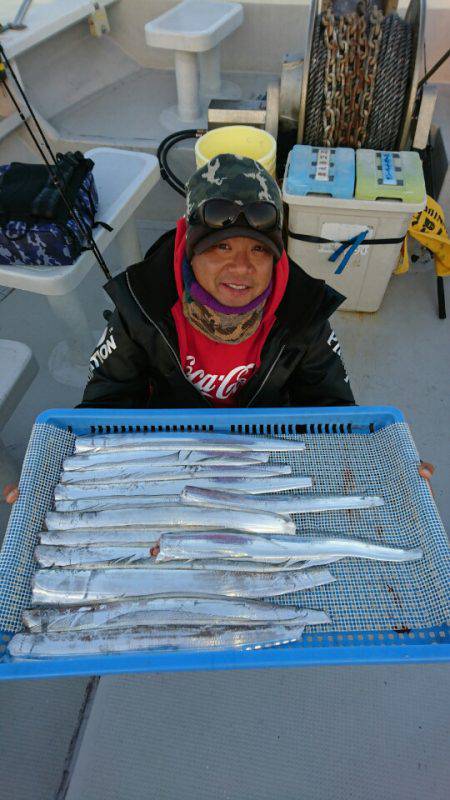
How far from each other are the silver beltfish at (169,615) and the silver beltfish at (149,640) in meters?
0.02

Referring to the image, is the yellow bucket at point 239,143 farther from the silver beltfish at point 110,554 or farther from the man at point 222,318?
the silver beltfish at point 110,554

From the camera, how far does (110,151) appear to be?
333cm

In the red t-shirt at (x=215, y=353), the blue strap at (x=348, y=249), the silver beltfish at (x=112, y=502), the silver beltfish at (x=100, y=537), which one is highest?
the silver beltfish at (x=100, y=537)

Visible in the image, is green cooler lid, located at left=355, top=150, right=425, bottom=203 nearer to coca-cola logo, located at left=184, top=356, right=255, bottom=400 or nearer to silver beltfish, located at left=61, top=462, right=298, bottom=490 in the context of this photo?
coca-cola logo, located at left=184, top=356, right=255, bottom=400

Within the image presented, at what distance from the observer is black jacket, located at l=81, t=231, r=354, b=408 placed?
186 cm

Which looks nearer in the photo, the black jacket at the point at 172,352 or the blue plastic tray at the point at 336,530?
A: the blue plastic tray at the point at 336,530

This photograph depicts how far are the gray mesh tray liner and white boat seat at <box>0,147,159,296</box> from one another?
3.51ft

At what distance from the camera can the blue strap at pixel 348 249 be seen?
3.17m

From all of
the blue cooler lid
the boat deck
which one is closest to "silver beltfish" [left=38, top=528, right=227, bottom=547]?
the boat deck

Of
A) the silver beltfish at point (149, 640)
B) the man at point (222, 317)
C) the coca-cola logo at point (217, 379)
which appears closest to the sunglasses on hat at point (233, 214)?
the man at point (222, 317)

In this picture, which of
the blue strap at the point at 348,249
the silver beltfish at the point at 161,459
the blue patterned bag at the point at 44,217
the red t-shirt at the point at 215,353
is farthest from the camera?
the blue strap at the point at 348,249

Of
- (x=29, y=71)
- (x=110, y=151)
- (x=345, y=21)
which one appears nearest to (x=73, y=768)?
(x=110, y=151)

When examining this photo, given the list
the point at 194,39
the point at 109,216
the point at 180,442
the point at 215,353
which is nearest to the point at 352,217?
the point at 109,216

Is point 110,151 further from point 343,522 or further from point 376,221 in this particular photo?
point 343,522
